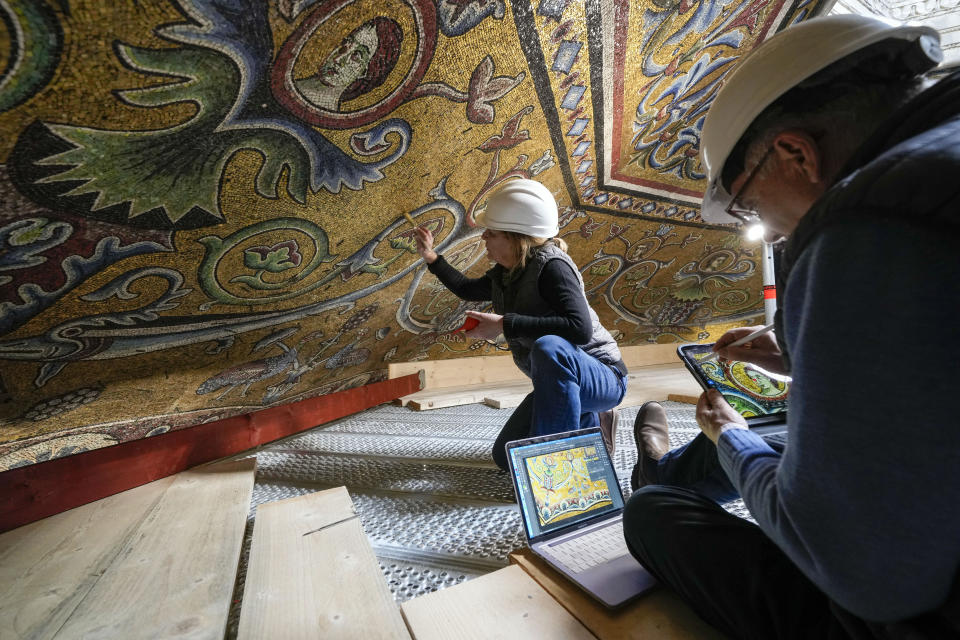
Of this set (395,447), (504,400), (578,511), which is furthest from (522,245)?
(504,400)

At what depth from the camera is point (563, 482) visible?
4.76 feet

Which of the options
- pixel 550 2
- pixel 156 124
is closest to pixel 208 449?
pixel 156 124

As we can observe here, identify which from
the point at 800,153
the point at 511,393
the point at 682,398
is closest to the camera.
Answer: the point at 800,153

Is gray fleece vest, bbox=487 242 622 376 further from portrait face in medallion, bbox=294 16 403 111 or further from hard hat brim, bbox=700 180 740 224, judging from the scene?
portrait face in medallion, bbox=294 16 403 111

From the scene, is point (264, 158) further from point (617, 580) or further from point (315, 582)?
point (617, 580)

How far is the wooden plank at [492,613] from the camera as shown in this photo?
3.32 feet

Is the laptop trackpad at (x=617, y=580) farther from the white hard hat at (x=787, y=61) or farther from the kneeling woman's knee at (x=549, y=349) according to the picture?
the white hard hat at (x=787, y=61)

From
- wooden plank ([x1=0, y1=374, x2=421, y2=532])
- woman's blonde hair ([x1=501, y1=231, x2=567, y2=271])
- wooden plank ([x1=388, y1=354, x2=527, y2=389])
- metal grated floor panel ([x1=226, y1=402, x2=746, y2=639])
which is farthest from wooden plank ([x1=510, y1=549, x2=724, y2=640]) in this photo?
wooden plank ([x1=388, y1=354, x2=527, y2=389])

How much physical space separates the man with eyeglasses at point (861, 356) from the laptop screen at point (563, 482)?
560 mm

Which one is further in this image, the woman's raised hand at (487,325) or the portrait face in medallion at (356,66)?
the woman's raised hand at (487,325)

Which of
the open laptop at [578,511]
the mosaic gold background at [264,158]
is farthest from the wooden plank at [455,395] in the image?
the open laptop at [578,511]

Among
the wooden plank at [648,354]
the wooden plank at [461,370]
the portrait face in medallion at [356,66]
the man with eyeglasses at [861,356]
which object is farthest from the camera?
the wooden plank at [648,354]

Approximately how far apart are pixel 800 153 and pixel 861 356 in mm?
486

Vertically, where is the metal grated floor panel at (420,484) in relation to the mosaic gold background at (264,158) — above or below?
below
